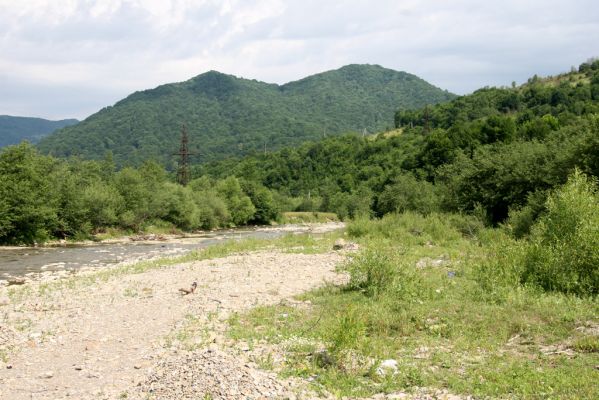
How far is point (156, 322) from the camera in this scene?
12539 millimetres

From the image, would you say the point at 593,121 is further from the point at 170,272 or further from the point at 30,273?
the point at 30,273

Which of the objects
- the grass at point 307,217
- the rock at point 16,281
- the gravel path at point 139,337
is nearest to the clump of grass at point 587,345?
the gravel path at point 139,337

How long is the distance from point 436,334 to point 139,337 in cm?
666

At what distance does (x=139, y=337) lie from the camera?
37.1 ft

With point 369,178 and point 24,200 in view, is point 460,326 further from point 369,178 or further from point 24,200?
point 369,178

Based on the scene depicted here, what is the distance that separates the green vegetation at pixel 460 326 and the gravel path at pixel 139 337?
4.06 feet

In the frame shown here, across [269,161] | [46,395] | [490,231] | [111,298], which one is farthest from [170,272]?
[269,161]

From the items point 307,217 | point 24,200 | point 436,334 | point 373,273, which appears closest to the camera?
point 436,334

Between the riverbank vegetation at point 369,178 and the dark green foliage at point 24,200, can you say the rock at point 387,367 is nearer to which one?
the riverbank vegetation at point 369,178

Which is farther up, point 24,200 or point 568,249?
point 24,200

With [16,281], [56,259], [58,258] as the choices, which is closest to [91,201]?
[58,258]

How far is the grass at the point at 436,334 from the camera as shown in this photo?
26.1ft

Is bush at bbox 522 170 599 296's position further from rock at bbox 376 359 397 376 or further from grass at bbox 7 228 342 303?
grass at bbox 7 228 342 303

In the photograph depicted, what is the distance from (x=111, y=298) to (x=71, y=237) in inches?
1519
